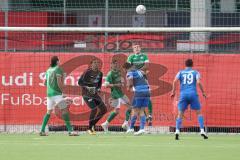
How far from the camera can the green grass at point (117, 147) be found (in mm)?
15586

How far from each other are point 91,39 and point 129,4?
22.9ft

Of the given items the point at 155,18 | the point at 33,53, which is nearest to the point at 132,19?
the point at 155,18

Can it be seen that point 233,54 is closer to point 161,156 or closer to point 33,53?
point 33,53

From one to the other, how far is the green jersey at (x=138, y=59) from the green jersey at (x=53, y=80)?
1967 mm

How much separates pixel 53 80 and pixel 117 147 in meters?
4.10

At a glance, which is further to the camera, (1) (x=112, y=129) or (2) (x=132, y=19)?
(2) (x=132, y=19)

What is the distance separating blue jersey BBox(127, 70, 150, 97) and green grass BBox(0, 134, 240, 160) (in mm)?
1148

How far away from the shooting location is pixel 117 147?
57.8ft

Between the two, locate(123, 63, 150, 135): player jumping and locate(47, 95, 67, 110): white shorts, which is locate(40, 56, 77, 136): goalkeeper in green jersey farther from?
locate(123, 63, 150, 135): player jumping

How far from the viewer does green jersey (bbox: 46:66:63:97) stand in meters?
21.1

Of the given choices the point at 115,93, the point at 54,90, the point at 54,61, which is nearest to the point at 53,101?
the point at 54,90

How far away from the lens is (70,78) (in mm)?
23594

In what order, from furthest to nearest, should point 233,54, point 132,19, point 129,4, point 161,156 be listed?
A: point 129,4, point 132,19, point 233,54, point 161,156

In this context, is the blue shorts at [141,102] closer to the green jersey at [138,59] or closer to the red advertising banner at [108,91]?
the green jersey at [138,59]
